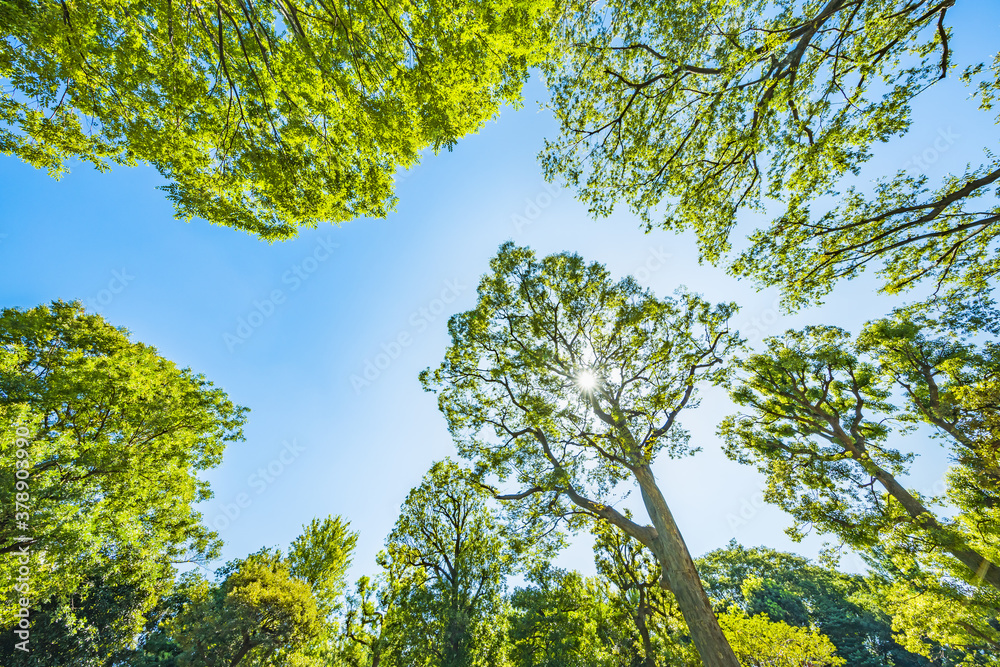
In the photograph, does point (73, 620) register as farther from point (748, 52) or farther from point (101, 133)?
point (748, 52)

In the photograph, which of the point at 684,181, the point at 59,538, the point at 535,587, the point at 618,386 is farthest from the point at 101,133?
the point at 535,587

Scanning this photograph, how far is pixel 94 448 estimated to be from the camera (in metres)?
6.77

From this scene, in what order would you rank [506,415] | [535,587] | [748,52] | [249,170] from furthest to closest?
[535,587] → [506,415] → [249,170] → [748,52]

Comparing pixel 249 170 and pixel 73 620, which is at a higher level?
pixel 249 170

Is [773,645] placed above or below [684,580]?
below

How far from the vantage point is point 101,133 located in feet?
15.6

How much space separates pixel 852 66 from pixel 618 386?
710cm

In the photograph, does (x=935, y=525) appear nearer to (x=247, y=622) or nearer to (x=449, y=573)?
(x=449, y=573)

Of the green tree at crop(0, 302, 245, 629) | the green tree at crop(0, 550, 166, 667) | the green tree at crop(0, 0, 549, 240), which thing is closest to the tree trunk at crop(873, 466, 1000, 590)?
the green tree at crop(0, 0, 549, 240)

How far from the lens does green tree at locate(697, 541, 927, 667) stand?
23891 mm

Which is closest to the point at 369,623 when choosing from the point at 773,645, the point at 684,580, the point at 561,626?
the point at 561,626

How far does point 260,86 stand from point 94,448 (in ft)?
27.5
